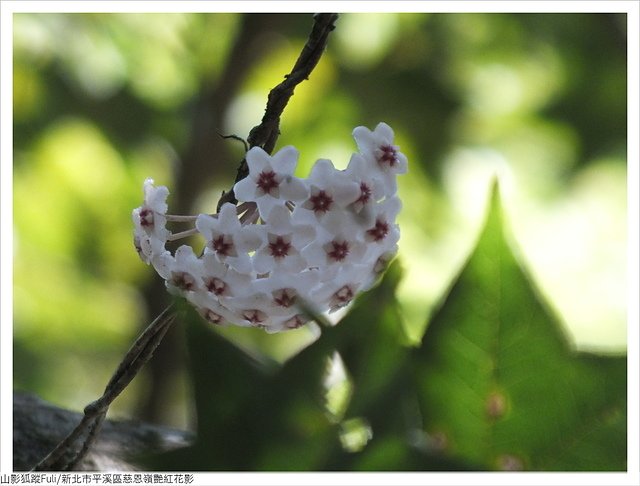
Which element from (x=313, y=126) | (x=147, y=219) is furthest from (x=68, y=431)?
(x=313, y=126)

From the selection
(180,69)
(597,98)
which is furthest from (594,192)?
(180,69)

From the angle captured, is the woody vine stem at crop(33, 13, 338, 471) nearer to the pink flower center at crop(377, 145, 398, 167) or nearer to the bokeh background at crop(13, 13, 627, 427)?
the pink flower center at crop(377, 145, 398, 167)

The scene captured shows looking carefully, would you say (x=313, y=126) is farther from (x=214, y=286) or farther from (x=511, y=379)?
(x=511, y=379)

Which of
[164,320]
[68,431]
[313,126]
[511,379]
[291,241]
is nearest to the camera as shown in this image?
[511,379]

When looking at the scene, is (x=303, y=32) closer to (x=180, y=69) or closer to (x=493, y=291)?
(x=180, y=69)

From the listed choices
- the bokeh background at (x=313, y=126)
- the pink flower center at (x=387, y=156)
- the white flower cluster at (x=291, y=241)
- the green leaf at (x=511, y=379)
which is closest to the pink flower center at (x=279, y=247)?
the white flower cluster at (x=291, y=241)
